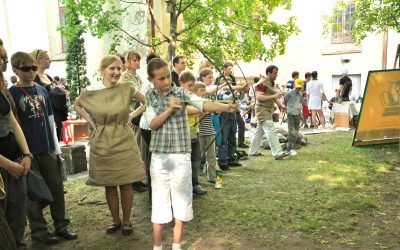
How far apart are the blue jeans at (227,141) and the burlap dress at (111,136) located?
10.2 feet

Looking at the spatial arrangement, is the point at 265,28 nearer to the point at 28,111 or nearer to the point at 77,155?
the point at 77,155

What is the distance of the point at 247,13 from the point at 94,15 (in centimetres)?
336

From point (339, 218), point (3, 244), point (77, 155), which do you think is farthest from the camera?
point (77, 155)

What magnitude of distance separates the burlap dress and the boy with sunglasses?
391 mm

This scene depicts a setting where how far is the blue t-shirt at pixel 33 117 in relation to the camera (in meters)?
3.41

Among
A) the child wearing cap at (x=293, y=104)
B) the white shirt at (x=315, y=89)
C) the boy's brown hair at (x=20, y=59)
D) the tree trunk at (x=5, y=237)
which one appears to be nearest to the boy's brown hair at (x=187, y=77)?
the boy's brown hair at (x=20, y=59)

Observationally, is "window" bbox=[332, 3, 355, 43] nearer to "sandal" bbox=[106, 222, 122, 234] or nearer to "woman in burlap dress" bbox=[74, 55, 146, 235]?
"woman in burlap dress" bbox=[74, 55, 146, 235]

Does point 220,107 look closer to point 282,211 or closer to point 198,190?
point 282,211

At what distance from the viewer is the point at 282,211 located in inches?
177

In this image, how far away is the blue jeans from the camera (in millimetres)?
6660

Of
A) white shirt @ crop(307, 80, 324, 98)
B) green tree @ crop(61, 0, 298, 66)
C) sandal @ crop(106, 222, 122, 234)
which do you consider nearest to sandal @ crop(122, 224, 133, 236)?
sandal @ crop(106, 222, 122, 234)

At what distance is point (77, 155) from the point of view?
6.92 m

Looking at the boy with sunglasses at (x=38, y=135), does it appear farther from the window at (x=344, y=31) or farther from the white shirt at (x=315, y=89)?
the window at (x=344, y=31)

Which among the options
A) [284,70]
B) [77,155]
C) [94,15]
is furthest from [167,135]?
[284,70]
